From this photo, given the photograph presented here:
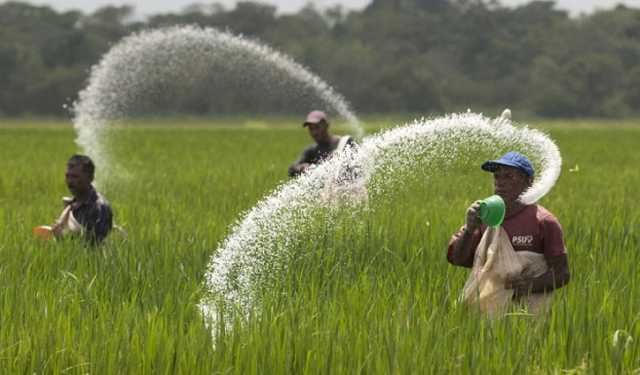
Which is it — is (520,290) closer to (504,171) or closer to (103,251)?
(504,171)

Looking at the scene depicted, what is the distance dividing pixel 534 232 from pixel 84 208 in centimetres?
310

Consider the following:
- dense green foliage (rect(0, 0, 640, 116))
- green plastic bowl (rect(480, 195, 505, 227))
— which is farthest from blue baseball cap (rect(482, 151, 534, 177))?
dense green foliage (rect(0, 0, 640, 116))

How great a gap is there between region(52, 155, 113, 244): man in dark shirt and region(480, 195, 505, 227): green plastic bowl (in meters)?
2.93

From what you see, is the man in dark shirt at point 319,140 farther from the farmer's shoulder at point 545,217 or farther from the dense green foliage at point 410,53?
the dense green foliage at point 410,53

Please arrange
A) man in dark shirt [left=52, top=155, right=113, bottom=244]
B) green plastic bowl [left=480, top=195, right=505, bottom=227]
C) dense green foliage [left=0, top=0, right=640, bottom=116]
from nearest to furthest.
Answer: green plastic bowl [left=480, top=195, right=505, bottom=227] → man in dark shirt [left=52, top=155, right=113, bottom=244] → dense green foliage [left=0, top=0, right=640, bottom=116]

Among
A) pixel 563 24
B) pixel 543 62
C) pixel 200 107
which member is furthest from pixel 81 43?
pixel 563 24

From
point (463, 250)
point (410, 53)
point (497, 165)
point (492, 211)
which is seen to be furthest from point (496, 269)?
point (410, 53)

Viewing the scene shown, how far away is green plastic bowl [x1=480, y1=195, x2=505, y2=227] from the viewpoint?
13.0 feet

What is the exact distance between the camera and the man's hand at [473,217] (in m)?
3.99

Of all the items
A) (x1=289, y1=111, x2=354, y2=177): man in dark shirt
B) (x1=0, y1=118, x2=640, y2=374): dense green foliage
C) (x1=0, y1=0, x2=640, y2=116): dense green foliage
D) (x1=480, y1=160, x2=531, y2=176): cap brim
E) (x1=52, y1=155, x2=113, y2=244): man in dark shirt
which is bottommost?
(x1=0, y1=118, x2=640, y2=374): dense green foliage

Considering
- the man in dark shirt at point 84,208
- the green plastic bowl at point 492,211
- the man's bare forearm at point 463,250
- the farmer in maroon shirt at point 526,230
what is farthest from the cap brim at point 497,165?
the man in dark shirt at point 84,208

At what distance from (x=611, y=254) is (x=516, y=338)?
115 inches

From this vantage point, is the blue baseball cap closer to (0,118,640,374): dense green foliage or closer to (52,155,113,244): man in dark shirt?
(0,118,640,374): dense green foliage

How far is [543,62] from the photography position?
266ft
